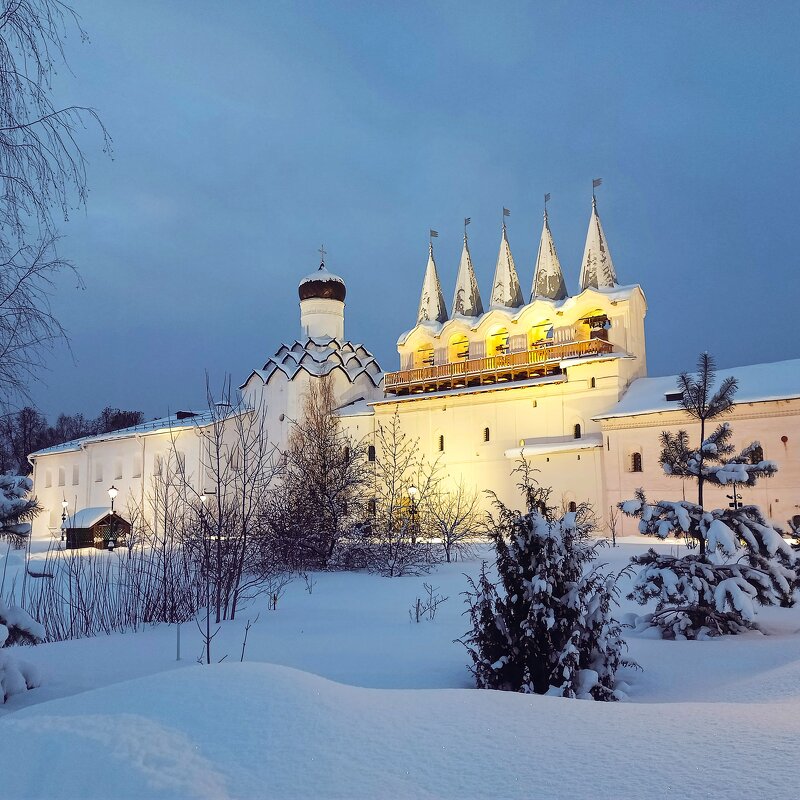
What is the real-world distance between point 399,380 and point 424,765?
30931 millimetres

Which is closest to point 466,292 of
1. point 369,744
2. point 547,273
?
point 547,273

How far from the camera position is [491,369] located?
98.9 ft

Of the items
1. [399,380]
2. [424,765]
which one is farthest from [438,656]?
[399,380]

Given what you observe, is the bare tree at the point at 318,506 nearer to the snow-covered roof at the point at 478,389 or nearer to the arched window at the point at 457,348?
the snow-covered roof at the point at 478,389

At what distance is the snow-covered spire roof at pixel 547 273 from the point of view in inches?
1219

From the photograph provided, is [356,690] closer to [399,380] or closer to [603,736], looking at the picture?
[603,736]

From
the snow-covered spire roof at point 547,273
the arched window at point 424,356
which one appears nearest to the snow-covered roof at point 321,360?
the arched window at point 424,356

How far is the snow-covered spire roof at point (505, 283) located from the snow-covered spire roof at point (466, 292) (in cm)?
136

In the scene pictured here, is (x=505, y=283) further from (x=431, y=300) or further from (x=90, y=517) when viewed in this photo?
(x=90, y=517)

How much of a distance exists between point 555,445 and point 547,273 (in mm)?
7899

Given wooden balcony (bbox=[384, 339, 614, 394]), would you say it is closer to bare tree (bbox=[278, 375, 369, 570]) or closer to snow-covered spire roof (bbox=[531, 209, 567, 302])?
snow-covered spire roof (bbox=[531, 209, 567, 302])

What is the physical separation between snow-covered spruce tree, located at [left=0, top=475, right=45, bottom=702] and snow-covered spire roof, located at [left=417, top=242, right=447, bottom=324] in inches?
1171

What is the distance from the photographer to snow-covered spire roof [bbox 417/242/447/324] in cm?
3488

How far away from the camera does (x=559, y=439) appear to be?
92.3ft
